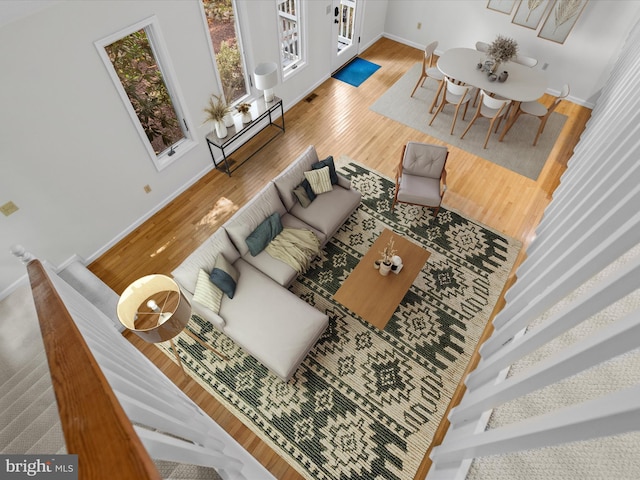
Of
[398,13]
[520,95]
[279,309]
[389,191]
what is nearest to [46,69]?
[279,309]

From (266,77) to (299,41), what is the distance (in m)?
1.48

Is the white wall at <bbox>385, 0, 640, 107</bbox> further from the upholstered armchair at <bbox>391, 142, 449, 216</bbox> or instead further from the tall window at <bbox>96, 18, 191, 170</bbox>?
the tall window at <bbox>96, 18, 191, 170</bbox>

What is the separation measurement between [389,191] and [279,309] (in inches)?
106

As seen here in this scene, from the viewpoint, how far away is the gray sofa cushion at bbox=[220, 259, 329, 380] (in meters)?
3.54

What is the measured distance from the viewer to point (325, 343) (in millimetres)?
4023

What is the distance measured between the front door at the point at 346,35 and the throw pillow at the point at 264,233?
4509 mm

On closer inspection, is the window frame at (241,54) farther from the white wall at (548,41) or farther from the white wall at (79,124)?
the white wall at (548,41)

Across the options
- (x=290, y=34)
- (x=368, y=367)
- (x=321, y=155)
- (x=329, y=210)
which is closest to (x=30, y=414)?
(x=368, y=367)

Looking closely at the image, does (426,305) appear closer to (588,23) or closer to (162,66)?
(162,66)

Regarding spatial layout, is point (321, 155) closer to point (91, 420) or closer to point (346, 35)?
point (346, 35)

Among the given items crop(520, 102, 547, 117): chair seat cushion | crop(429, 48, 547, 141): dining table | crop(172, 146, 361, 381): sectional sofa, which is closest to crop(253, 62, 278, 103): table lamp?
crop(172, 146, 361, 381): sectional sofa

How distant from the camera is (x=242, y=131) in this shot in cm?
531

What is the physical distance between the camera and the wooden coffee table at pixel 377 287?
150 inches

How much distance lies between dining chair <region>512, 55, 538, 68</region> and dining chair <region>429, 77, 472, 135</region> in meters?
1.08
